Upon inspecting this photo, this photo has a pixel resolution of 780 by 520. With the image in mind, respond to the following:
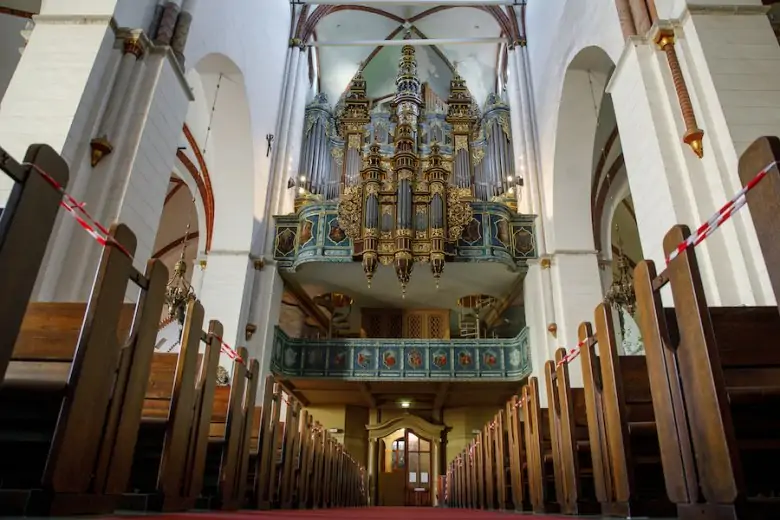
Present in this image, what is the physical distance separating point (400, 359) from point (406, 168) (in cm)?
424

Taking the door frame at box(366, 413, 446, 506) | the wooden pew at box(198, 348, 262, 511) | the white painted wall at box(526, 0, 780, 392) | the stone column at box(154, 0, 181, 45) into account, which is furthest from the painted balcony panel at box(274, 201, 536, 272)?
the wooden pew at box(198, 348, 262, 511)

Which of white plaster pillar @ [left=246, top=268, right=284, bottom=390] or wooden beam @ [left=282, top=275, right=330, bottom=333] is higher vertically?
wooden beam @ [left=282, top=275, right=330, bottom=333]

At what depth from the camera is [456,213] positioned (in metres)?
10.9

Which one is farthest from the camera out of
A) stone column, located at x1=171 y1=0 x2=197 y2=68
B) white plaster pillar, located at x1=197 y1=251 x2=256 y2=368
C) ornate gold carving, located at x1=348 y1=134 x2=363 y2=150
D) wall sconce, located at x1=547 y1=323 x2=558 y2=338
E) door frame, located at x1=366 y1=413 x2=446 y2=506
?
door frame, located at x1=366 y1=413 x2=446 y2=506

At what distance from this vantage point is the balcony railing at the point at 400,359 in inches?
444

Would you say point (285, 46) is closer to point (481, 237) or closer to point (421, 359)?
point (481, 237)

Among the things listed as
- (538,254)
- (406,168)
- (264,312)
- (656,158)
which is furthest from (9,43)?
(538,254)

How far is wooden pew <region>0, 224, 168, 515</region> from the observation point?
1862 mm

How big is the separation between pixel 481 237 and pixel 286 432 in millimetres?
6931

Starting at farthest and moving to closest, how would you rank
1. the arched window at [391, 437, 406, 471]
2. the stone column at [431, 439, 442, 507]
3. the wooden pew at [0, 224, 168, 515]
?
the arched window at [391, 437, 406, 471] < the stone column at [431, 439, 442, 507] < the wooden pew at [0, 224, 168, 515]

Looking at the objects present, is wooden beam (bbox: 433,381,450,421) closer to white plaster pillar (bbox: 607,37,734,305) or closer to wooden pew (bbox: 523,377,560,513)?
white plaster pillar (bbox: 607,37,734,305)

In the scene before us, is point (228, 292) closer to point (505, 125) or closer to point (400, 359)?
point (400, 359)

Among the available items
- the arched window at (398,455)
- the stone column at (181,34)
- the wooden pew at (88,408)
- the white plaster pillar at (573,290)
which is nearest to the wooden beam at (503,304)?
the white plaster pillar at (573,290)

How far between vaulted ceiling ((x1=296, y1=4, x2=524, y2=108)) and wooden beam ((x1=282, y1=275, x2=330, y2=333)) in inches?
280
